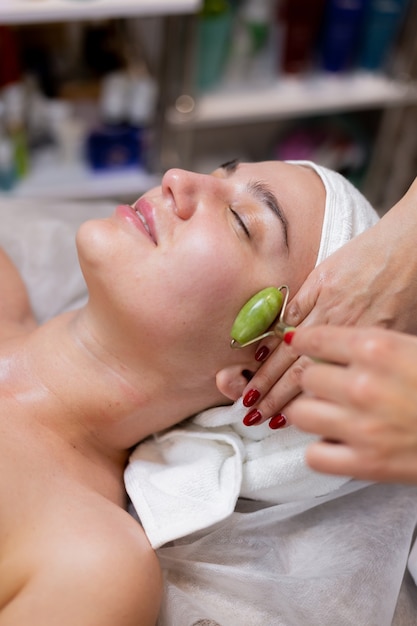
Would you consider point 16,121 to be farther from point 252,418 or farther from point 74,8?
point 252,418

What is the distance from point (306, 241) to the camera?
107 centimetres

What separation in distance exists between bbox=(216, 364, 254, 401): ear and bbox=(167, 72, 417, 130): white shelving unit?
120cm

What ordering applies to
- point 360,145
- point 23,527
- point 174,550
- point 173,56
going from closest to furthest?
point 23,527
point 174,550
point 173,56
point 360,145

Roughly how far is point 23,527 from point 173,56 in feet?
4.72

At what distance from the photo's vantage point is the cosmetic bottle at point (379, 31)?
7.10ft

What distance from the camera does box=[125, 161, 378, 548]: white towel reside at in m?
1.06

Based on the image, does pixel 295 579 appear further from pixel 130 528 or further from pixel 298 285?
pixel 298 285

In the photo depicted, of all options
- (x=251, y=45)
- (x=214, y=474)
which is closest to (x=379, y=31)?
(x=251, y=45)

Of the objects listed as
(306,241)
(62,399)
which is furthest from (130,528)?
(306,241)

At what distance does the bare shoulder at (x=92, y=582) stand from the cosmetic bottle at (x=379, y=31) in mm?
1899

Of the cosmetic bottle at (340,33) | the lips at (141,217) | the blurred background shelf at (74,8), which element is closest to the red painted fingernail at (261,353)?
the lips at (141,217)

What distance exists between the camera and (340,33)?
2.19 meters

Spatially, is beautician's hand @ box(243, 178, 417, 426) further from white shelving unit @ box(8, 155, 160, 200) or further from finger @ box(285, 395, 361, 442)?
white shelving unit @ box(8, 155, 160, 200)

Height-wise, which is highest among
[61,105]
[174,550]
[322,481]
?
[61,105]
